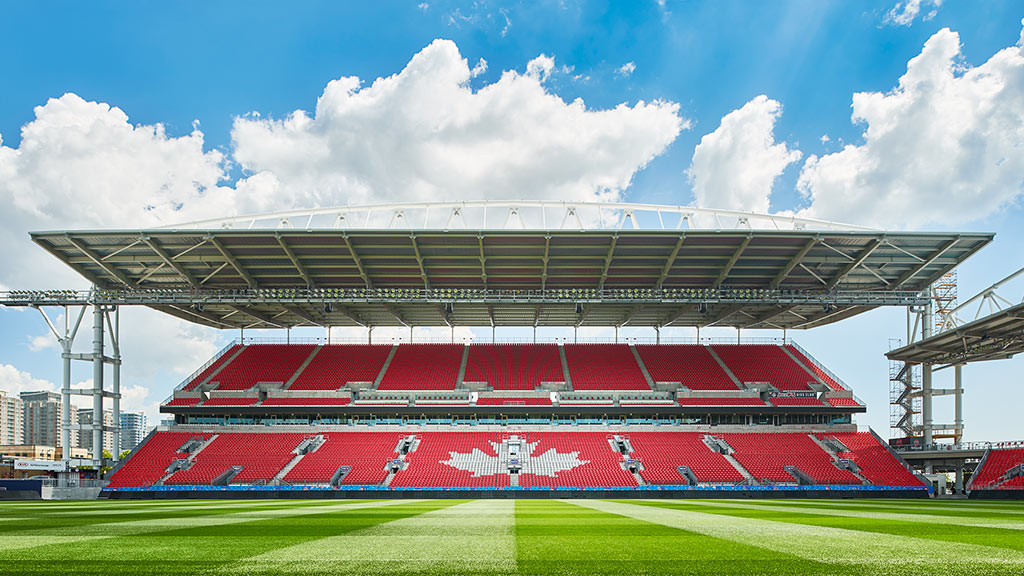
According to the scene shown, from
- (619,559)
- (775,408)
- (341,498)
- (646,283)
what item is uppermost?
(646,283)

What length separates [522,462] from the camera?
126 feet

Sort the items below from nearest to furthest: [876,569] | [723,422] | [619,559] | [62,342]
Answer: [876,569], [619,559], [62,342], [723,422]

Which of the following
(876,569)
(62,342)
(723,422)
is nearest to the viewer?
(876,569)

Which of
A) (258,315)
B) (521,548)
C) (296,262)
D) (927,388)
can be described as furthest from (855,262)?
(258,315)

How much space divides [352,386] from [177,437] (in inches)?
459

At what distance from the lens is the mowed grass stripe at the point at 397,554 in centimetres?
647

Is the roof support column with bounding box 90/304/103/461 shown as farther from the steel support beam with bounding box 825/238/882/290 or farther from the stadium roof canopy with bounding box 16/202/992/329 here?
the steel support beam with bounding box 825/238/882/290

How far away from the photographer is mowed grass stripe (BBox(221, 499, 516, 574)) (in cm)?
647

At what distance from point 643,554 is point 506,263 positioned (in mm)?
33045

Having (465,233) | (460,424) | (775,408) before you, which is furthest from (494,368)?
(775,408)

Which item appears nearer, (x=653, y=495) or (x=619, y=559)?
(x=619, y=559)

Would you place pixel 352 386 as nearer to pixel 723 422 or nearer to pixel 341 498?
pixel 341 498

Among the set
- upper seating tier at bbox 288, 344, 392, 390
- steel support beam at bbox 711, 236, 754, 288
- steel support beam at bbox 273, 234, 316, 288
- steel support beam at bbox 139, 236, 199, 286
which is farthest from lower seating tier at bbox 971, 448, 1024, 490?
steel support beam at bbox 139, 236, 199, 286

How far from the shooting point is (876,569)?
630cm
